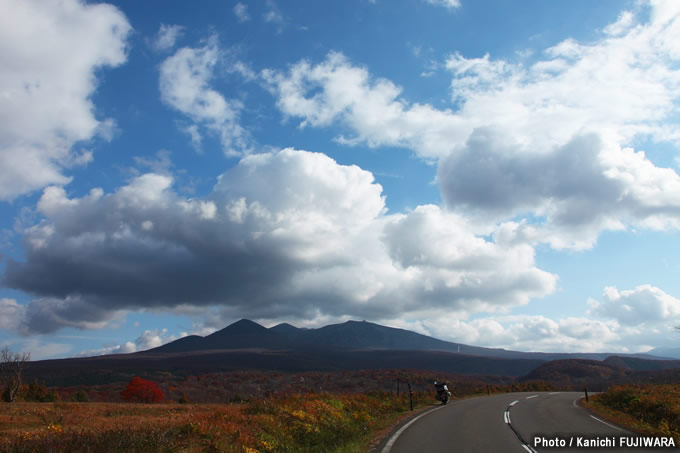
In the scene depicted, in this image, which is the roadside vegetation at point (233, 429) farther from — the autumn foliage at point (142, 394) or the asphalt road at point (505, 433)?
the autumn foliage at point (142, 394)

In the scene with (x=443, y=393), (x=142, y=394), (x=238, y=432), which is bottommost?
(x=142, y=394)

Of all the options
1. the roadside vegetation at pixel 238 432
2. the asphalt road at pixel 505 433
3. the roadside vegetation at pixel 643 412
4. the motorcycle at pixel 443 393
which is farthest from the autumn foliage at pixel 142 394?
the roadside vegetation at pixel 643 412

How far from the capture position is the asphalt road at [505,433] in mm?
11484

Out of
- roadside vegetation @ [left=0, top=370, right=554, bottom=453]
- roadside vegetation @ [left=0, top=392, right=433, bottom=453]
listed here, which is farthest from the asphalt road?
roadside vegetation @ [left=0, top=392, right=433, bottom=453]

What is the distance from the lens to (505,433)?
45.3 feet

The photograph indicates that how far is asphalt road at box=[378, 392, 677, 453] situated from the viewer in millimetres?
11484

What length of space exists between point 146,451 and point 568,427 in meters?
13.6

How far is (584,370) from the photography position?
11794 centimetres

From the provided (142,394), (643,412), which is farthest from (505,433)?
(142,394)

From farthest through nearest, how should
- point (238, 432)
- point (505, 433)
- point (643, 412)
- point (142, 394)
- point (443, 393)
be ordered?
point (142, 394)
point (443, 393)
point (643, 412)
point (505, 433)
point (238, 432)

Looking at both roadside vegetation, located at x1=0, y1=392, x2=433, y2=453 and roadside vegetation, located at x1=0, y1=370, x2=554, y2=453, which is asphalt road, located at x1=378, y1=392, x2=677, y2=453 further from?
roadside vegetation, located at x1=0, y1=392, x2=433, y2=453

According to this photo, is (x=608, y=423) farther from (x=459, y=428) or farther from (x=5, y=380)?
(x=5, y=380)

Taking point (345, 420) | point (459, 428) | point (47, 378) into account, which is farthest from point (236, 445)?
point (47, 378)

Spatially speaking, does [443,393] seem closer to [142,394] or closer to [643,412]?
[643,412]
